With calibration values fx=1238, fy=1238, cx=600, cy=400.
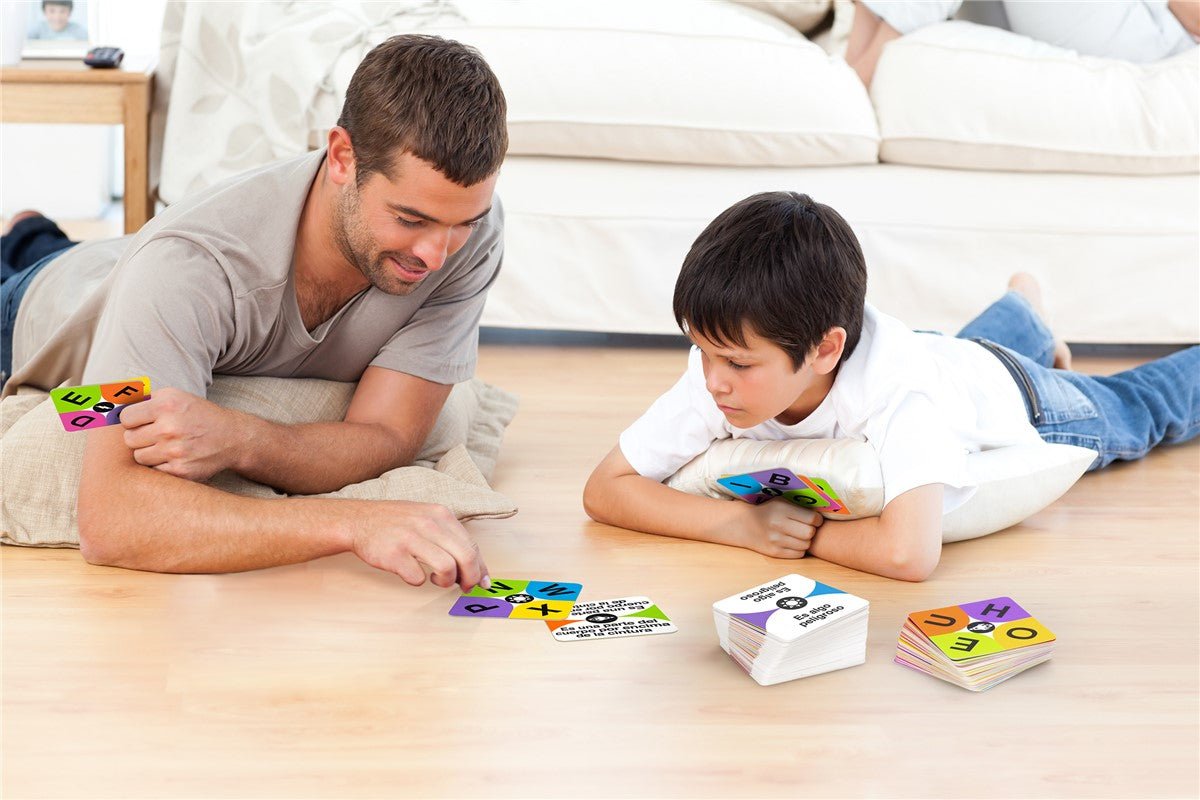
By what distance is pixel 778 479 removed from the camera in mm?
1703

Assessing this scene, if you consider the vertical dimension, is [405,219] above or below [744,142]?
above

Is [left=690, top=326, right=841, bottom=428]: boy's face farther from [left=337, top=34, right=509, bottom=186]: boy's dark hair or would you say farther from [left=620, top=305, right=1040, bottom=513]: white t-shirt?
[left=337, top=34, right=509, bottom=186]: boy's dark hair

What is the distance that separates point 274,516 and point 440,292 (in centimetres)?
46

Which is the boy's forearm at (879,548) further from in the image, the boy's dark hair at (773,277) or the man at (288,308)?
the man at (288,308)

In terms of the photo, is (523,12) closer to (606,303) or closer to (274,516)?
(606,303)

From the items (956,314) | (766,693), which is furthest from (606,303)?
(766,693)

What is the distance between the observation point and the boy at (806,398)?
1603 millimetres

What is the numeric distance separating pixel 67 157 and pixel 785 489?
334 centimetres

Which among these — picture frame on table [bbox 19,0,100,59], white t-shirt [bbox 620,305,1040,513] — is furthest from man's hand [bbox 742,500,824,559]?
picture frame on table [bbox 19,0,100,59]

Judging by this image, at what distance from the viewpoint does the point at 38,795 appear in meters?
1.17

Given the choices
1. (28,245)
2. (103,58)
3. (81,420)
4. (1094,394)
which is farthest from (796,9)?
(81,420)

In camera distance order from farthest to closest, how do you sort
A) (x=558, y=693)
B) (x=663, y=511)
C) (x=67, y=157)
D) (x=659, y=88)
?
(x=67, y=157)
(x=659, y=88)
(x=663, y=511)
(x=558, y=693)

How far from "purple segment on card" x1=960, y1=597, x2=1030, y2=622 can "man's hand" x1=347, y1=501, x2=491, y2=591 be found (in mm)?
618

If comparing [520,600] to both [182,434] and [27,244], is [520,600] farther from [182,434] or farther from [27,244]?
[27,244]
